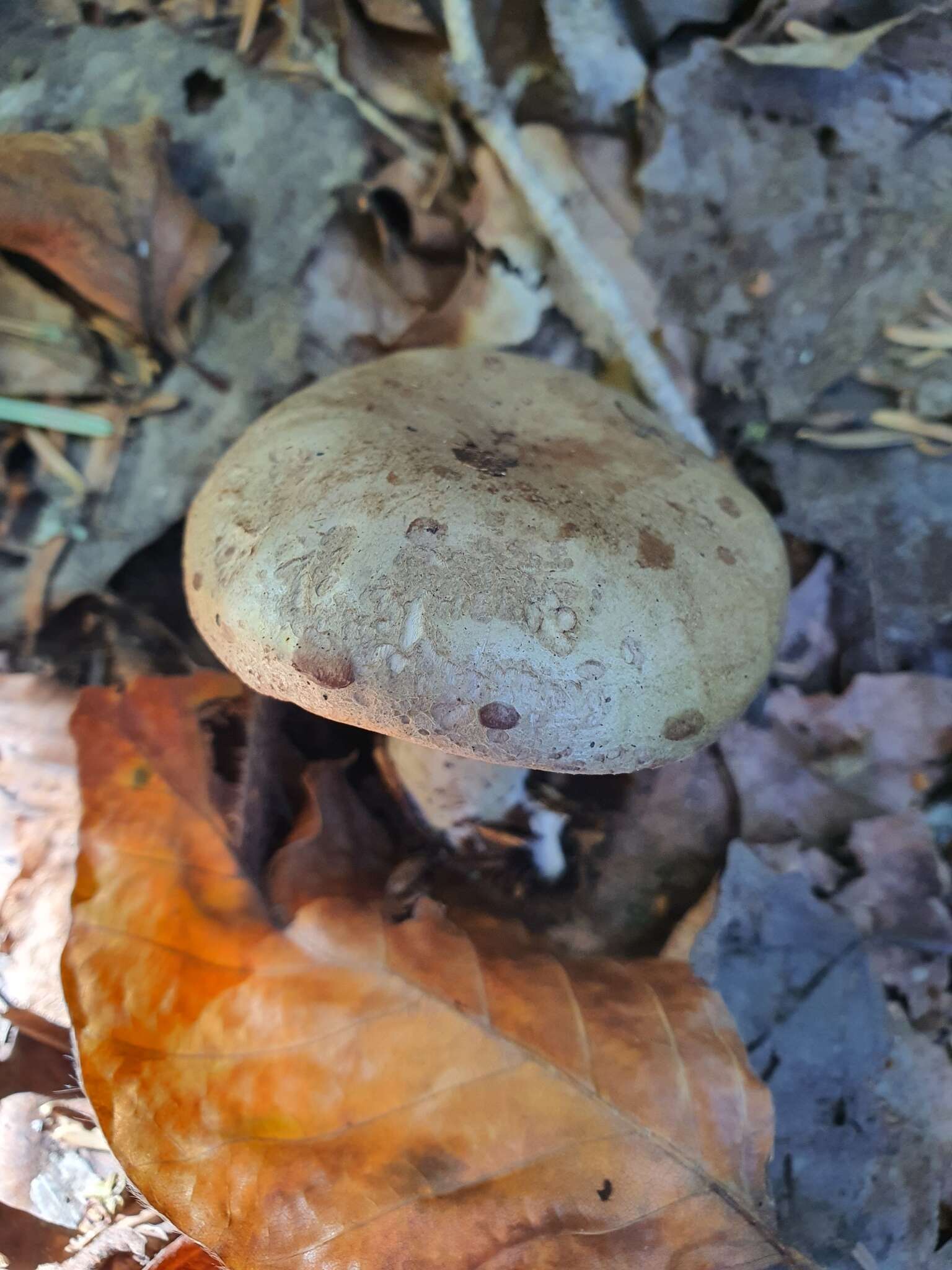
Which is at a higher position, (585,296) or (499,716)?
(585,296)

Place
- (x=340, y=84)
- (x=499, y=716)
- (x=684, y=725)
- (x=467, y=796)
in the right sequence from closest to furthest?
1. (x=499, y=716)
2. (x=684, y=725)
3. (x=467, y=796)
4. (x=340, y=84)

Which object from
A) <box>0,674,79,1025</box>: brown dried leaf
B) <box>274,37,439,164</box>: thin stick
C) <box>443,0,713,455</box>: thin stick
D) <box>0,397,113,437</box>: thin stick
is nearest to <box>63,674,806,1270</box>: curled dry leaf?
<box>0,674,79,1025</box>: brown dried leaf

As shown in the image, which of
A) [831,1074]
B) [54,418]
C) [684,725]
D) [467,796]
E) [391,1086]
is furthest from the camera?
[54,418]

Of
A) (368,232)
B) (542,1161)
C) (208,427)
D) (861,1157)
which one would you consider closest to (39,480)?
(208,427)

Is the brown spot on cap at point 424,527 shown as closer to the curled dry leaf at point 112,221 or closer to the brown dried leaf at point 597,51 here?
the curled dry leaf at point 112,221

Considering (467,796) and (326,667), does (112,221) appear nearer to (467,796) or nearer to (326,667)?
(326,667)

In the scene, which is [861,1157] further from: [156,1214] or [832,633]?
[156,1214]

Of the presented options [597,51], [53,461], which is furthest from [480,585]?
[597,51]

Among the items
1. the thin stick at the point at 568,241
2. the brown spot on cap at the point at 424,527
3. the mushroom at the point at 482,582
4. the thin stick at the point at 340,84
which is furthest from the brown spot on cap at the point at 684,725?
the thin stick at the point at 340,84
